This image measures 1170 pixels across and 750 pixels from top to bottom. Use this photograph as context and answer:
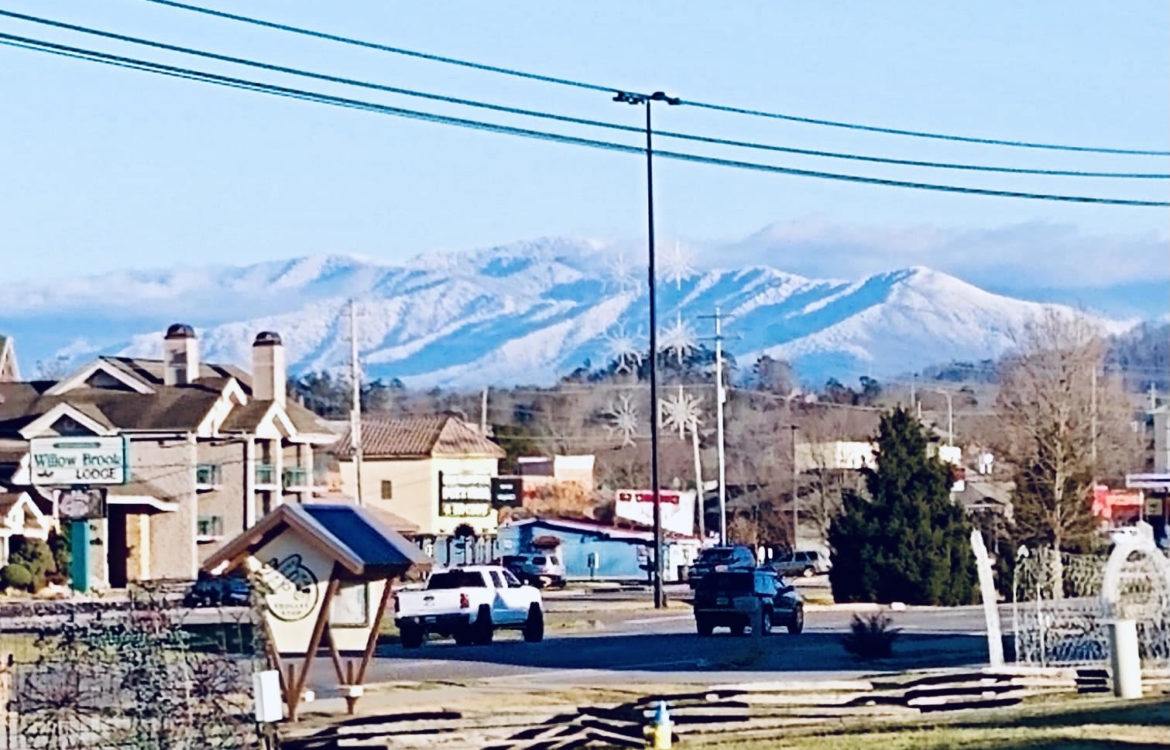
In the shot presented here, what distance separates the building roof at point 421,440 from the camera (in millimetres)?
111006

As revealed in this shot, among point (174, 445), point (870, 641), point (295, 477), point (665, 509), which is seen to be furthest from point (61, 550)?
point (870, 641)

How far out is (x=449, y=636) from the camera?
1933 inches

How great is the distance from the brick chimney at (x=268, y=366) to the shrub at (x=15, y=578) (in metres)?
18.9

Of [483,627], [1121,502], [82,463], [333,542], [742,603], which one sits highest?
[82,463]

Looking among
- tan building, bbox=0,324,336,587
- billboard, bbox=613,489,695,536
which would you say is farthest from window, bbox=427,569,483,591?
billboard, bbox=613,489,695,536

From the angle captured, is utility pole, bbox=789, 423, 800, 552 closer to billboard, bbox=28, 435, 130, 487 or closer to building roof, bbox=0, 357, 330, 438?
building roof, bbox=0, 357, 330, 438

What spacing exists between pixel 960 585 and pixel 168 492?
3300 cm

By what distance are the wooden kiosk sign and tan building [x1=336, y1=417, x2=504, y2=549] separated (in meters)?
80.2

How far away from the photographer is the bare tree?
2763 inches

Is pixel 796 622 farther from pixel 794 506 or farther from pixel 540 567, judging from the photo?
pixel 794 506

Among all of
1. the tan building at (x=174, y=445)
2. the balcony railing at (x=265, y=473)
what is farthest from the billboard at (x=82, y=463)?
the balcony railing at (x=265, y=473)

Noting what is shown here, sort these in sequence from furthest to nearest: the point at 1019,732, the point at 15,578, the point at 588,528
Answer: the point at 588,528, the point at 15,578, the point at 1019,732

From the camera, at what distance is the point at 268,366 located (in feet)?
300

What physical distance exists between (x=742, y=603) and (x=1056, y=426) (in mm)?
26195
